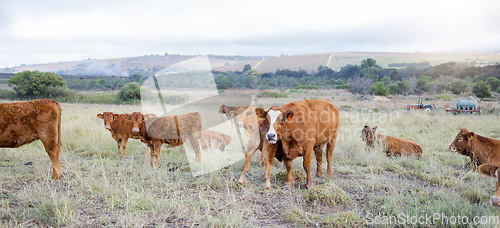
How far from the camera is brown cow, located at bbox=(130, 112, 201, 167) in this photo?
802 cm

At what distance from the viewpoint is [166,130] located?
8383 mm

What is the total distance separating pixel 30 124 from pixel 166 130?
121 inches

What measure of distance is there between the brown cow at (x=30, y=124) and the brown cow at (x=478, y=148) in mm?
9117

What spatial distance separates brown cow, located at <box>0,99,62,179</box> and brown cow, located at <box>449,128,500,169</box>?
912 cm

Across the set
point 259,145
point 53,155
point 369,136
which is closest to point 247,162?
point 259,145

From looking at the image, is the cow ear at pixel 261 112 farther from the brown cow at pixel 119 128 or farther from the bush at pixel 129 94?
the bush at pixel 129 94

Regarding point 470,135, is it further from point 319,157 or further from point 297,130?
point 297,130

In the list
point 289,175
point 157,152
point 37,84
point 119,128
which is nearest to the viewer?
point 289,175

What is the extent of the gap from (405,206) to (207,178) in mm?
3629

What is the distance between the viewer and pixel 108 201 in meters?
4.98

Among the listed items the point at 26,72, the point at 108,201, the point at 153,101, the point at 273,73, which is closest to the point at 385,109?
the point at 153,101

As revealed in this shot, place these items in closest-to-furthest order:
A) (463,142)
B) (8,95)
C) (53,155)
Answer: (53,155), (463,142), (8,95)

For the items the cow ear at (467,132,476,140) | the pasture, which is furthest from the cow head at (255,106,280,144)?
the cow ear at (467,132,476,140)

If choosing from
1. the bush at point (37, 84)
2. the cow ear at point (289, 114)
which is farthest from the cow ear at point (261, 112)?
the bush at point (37, 84)
